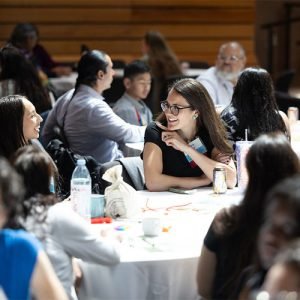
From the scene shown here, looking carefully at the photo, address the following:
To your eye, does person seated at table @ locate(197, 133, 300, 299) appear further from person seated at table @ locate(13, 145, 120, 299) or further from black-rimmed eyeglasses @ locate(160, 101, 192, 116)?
black-rimmed eyeglasses @ locate(160, 101, 192, 116)

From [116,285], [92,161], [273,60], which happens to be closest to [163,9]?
[273,60]

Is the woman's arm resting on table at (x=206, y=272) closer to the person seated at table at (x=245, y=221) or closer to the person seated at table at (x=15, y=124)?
the person seated at table at (x=245, y=221)

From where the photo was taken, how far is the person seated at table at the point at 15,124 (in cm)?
372

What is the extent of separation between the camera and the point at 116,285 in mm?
2836

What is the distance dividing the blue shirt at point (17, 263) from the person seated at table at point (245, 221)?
617 millimetres

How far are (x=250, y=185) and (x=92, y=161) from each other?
212 centimetres

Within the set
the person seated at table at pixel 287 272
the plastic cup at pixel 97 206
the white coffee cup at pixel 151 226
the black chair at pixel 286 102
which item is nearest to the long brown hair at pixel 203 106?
the plastic cup at pixel 97 206

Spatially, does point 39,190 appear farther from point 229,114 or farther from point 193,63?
point 193,63

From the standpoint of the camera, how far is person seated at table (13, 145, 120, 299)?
8.46 feet

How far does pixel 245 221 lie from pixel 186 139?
1606 millimetres

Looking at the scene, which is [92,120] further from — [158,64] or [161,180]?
[158,64]

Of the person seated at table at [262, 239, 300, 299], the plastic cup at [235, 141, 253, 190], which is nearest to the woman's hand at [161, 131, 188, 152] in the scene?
the plastic cup at [235, 141, 253, 190]

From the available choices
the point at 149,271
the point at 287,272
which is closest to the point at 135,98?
the point at 149,271

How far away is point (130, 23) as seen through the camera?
39.1 ft
